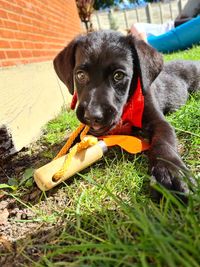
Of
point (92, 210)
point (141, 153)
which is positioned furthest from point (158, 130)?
point (92, 210)

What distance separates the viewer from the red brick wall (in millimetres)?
3516

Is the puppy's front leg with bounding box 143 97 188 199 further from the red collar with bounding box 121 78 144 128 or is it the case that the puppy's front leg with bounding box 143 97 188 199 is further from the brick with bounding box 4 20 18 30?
the brick with bounding box 4 20 18 30

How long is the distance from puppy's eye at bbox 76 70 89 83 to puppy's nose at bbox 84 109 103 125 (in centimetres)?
41

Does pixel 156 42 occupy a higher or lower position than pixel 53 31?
lower

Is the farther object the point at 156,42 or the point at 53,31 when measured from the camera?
the point at 156,42

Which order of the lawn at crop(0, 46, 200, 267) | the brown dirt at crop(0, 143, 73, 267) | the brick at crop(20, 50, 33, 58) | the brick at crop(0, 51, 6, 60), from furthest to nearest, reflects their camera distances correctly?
1. the brick at crop(20, 50, 33, 58)
2. the brick at crop(0, 51, 6, 60)
3. the brown dirt at crop(0, 143, 73, 267)
4. the lawn at crop(0, 46, 200, 267)

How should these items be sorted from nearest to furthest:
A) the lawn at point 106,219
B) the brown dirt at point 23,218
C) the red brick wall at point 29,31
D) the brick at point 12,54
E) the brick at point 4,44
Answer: the lawn at point 106,219 < the brown dirt at point 23,218 < the brick at point 4,44 < the brick at point 12,54 < the red brick wall at point 29,31

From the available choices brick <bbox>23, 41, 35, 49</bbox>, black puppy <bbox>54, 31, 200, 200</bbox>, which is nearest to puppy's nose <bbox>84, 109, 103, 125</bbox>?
black puppy <bbox>54, 31, 200, 200</bbox>

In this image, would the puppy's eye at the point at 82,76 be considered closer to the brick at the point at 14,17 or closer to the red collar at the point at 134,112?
the red collar at the point at 134,112

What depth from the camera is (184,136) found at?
8.08 ft

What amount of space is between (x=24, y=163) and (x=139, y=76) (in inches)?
45.8

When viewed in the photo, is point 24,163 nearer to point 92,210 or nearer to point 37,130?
point 37,130

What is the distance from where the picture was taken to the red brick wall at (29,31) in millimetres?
3516

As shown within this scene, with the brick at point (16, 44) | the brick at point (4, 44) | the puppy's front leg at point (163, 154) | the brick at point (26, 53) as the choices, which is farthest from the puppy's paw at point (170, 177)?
the brick at point (26, 53)
